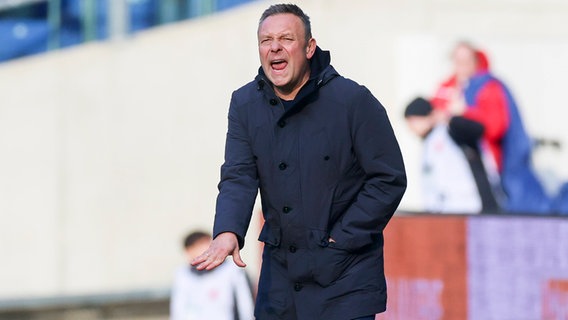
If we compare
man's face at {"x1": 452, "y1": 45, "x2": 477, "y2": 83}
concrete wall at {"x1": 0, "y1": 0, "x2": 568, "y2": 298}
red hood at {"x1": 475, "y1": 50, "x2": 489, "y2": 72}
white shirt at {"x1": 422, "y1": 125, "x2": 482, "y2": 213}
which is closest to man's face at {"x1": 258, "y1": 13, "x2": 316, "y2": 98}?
white shirt at {"x1": 422, "y1": 125, "x2": 482, "y2": 213}

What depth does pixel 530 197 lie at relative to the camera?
42.4ft

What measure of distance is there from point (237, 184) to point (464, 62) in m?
8.00

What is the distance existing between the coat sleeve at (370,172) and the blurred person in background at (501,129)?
7805mm

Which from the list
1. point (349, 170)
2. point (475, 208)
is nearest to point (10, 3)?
point (475, 208)

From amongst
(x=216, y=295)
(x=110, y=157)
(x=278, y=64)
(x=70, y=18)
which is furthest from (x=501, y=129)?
(x=278, y=64)

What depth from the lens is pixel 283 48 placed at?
506 cm

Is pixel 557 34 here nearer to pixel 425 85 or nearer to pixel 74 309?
pixel 425 85

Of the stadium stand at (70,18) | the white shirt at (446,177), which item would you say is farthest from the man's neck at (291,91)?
the stadium stand at (70,18)

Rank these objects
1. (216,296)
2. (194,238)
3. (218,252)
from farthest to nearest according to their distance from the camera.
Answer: (194,238)
(216,296)
(218,252)

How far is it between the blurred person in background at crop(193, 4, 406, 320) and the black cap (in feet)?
25.4

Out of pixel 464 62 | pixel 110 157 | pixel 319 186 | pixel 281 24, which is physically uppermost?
pixel 464 62

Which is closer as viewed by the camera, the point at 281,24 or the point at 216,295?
the point at 281,24

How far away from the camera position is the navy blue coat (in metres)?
5.13

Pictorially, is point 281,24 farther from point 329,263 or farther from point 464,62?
point 464,62
